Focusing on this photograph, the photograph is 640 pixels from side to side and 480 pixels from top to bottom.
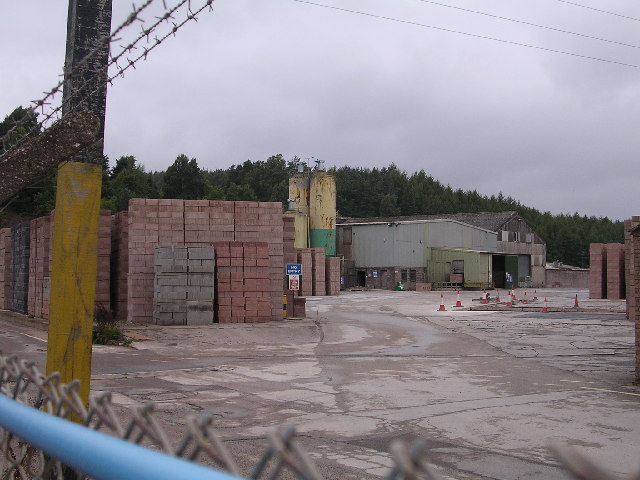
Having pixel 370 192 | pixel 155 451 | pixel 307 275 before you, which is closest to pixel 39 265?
pixel 155 451

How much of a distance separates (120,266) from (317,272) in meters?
27.6

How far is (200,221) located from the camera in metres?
22.4

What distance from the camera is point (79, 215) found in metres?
4.86

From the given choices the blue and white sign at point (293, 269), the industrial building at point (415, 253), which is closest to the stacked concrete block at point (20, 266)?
the blue and white sign at point (293, 269)

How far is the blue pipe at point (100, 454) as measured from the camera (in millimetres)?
1561

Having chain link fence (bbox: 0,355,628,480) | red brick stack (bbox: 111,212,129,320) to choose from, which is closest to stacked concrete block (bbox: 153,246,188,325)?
Answer: red brick stack (bbox: 111,212,129,320)

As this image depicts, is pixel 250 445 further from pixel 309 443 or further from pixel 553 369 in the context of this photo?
pixel 553 369

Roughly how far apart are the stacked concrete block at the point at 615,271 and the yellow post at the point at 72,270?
139 ft

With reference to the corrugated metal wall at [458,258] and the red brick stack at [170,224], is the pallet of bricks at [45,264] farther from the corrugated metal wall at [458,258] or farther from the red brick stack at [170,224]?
the corrugated metal wall at [458,258]

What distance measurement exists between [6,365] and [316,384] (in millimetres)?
8568

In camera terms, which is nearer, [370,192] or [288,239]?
[288,239]

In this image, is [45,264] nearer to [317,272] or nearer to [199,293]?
[199,293]

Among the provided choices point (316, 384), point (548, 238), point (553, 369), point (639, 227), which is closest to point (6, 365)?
point (316, 384)

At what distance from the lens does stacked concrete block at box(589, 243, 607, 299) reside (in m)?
43.7
